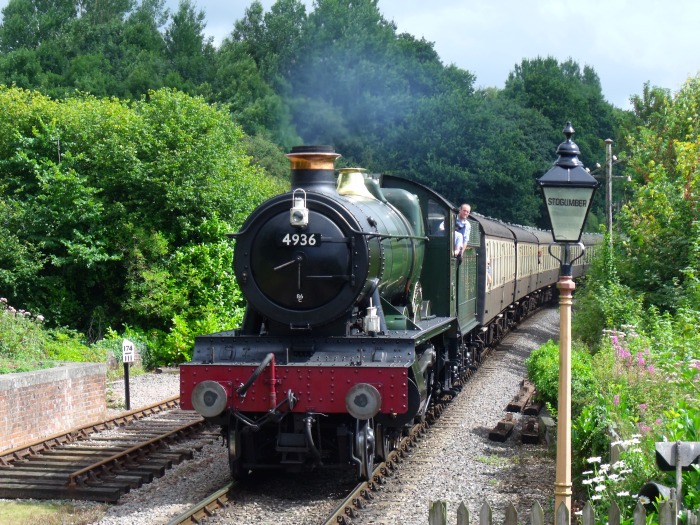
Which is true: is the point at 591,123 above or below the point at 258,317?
above

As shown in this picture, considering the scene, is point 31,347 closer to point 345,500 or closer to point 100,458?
point 100,458

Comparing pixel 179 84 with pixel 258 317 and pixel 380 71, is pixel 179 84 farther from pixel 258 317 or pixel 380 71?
pixel 258 317

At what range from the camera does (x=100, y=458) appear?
1006 cm

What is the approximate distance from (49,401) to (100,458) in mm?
2073

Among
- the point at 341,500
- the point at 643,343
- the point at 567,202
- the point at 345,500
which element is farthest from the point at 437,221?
the point at 567,202

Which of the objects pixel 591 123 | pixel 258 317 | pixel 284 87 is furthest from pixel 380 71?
pixel 258 317

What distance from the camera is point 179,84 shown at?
4647cm

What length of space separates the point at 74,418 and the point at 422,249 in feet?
17.6

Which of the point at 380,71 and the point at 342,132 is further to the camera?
the point at 380,71

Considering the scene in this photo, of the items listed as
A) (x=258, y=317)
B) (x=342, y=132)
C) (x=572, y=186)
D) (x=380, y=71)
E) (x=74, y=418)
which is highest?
(x=380, y=71)

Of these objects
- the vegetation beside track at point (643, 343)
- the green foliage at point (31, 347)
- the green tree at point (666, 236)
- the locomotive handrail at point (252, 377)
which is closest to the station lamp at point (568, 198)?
the vegetation beside track at point (643, 343)

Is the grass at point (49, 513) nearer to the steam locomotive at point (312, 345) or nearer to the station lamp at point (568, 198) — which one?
the steam locomotive at point (312, 345)

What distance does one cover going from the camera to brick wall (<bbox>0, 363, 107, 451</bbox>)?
10.9 m

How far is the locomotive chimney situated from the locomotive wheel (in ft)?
8.03
